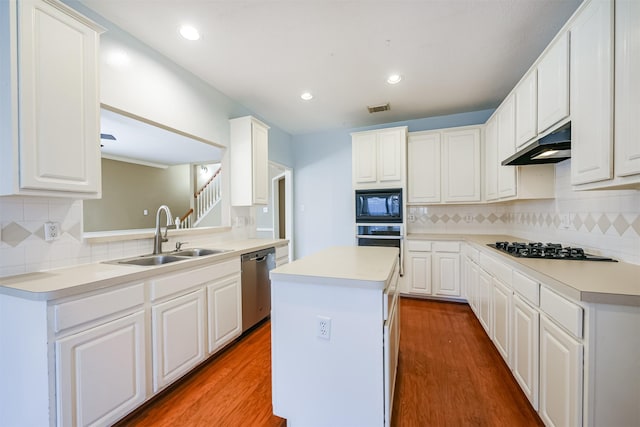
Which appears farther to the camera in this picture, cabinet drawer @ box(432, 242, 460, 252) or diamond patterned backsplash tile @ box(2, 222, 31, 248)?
cabinet drawer @ box(432, 242, 460, 252)

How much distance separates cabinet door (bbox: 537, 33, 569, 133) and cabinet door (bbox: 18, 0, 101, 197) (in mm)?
2887

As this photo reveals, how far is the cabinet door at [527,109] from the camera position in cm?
204

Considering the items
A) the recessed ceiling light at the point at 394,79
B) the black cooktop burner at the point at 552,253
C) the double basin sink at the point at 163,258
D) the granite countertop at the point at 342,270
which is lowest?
the double basin sink at the point at 163,258

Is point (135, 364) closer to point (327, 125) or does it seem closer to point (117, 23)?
point (117, 23)

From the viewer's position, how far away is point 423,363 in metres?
2.16

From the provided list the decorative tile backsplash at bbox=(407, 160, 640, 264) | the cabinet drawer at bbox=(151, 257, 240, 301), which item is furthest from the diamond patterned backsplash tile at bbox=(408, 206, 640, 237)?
the cabinet drawer at bbox=(151, 257, 240, 301)

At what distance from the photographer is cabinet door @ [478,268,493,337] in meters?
2.40

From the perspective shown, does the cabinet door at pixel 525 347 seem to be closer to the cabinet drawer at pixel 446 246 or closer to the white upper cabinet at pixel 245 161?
the cabinet drawer at pixel 446 246

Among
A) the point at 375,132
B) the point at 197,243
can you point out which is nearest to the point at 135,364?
the point at 197,243

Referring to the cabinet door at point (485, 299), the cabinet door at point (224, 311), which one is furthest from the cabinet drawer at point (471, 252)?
the cabinet door at point (224, 311)

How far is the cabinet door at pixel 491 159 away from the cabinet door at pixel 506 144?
117 millimetres

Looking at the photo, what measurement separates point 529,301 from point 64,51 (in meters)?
3.03

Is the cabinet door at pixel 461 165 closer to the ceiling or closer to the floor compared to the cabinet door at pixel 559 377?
closer to the ceiling

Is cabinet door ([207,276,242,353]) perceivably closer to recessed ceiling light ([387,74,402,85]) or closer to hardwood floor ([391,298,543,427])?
hardwood floor ([391,298,543,427])
